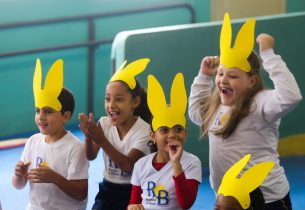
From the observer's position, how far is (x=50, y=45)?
604 cm

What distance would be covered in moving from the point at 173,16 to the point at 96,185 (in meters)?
2.65

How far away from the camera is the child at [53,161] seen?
115 inches

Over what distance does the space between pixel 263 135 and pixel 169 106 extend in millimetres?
431

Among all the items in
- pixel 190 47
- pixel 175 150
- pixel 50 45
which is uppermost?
pixel 50 45

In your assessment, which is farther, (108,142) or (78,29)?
(78,29)

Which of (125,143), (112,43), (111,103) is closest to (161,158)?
(125,143)

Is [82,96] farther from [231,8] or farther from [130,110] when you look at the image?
[130,110]

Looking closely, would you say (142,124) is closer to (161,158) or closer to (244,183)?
(161,158)

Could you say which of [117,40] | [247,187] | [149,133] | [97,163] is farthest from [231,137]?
[97,163]

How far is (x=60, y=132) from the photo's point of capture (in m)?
3.05

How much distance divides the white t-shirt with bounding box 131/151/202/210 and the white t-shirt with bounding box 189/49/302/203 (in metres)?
0.20

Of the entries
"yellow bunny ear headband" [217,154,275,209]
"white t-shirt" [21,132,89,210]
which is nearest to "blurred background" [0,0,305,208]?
"white t-shirt" [21,132,89,210]

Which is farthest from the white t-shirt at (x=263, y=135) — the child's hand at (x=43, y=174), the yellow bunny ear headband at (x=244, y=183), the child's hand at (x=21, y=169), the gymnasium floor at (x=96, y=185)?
the gymnasium floor at (x=96, y=185)

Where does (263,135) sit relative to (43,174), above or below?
above
